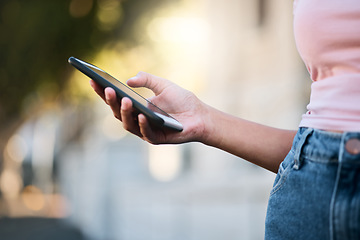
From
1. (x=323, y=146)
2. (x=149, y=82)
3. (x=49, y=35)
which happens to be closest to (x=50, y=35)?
(x=49, y=35)

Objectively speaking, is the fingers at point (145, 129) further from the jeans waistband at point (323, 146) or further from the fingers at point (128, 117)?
the jeans waistband at point (323, 146)

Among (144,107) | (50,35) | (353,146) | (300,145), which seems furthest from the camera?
(50,35)

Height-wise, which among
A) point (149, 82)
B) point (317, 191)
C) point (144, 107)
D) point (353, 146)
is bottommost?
point (317, 191)

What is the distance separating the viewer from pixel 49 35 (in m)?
12.7

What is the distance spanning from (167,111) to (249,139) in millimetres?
280

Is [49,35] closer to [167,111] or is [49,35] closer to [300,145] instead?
[167,111]

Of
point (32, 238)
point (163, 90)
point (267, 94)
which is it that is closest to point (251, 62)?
point (267, 94)

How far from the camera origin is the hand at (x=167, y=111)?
191 centimetres

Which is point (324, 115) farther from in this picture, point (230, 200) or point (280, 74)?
point (280, 74)

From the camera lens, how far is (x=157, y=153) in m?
17.3

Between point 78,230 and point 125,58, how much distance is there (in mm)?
4113

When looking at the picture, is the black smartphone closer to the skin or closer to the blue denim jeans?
the skin

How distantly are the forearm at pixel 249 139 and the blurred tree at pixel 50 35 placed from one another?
11.1 metres

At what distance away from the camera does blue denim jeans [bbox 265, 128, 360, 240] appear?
1.47 meters
